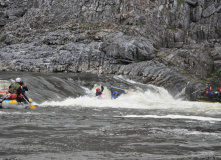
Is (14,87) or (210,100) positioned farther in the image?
(210,100)

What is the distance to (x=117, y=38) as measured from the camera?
3859cm

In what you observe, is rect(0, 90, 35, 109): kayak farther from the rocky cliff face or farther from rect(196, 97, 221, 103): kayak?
the rocky cliff face

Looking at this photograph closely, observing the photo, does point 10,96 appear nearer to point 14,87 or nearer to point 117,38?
point 14,87

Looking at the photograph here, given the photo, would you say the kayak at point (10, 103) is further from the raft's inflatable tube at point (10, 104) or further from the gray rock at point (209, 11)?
the gray rock at point (209, 11)

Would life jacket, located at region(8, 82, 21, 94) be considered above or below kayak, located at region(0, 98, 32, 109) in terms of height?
above

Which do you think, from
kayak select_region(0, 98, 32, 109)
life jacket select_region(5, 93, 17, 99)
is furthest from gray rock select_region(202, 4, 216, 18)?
kayak select_region(0, 98, 32, 109)

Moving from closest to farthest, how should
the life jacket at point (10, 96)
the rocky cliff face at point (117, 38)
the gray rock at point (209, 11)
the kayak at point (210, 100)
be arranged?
the life jacket at point (10, 96), the kayak at point (210, 100), the rocky cliff face at point (117, 38), the gray rock at point (209, 11)

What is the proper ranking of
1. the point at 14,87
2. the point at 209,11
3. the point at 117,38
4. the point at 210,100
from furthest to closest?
1. the point at 209,11
2. the point at 117,38
3. the point at 210,100
4. the point at 14,87

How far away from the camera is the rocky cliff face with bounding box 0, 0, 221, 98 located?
33.9 m

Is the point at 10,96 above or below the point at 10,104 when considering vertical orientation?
above

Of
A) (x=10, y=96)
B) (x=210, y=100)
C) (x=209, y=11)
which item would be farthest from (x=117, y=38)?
(x=10, y=96)

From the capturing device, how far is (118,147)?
20.8 ft

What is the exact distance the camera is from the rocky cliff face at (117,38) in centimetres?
3388

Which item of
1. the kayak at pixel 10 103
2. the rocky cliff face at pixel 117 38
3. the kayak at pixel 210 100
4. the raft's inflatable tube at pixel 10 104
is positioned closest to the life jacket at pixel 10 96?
the kayak at pixel 10 103
